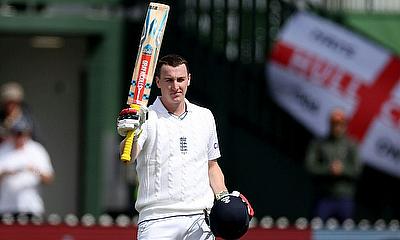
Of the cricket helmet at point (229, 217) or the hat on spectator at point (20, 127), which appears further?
the hat on spectator at point (20, 127)

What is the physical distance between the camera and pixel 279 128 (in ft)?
50.0

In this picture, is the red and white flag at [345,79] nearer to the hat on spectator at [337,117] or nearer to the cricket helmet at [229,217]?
→ the hat on spectator at [337,117]

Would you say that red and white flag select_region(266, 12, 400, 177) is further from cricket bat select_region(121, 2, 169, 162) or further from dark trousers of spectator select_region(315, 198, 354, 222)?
cricket bat select_region(121, 2, 169, 162)

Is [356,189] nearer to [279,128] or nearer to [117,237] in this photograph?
[279,128]

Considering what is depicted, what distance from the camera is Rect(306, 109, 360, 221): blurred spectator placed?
44.4 feet

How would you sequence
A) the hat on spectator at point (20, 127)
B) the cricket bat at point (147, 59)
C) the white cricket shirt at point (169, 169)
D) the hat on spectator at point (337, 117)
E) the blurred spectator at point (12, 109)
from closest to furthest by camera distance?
the cricket bat at point (147, 59), the white cricket shirt at point (169, 169), the hat on spectator at point (20, 127), the blurred spectator at point (12, 109), the hat on spectator at point (337, 117)

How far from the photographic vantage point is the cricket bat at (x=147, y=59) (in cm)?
817

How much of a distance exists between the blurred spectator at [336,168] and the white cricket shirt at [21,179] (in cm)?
285

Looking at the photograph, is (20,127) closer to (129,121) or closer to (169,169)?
(169,169)

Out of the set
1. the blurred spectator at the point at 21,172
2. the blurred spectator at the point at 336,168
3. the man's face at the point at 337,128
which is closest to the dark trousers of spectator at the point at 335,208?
the blurred spectator at the point at 336,168

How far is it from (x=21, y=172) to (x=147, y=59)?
187 inches

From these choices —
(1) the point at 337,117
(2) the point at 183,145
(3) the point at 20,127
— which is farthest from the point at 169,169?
(1) the point at 337,117

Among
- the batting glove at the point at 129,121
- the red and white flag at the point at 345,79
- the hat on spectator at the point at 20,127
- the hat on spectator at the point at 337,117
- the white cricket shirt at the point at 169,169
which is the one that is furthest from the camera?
the red and white flag at the point at 345,79

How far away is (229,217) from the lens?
8.20m
